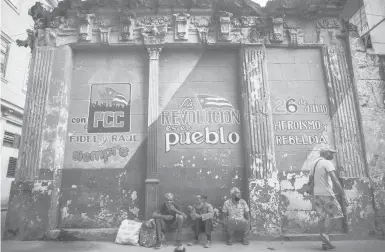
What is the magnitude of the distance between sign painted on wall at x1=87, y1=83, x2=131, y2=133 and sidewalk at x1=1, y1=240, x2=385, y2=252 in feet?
8.84

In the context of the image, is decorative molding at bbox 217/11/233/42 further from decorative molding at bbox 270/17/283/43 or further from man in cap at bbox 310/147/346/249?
man in cap at bbox 310/147/346/249

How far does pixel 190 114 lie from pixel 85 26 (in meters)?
3.63

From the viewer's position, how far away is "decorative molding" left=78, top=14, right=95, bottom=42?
22.2 feet

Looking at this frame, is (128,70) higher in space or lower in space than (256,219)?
higher

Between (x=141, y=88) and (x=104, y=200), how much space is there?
298cm

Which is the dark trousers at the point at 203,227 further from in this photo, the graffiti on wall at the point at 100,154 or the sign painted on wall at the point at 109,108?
the sign painted on wall at the point at 109,108

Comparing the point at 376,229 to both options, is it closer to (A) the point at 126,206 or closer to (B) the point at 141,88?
(A) the point at 126,206

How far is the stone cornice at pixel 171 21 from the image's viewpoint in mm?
6832

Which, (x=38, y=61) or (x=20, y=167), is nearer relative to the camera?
(x=20, y=167)

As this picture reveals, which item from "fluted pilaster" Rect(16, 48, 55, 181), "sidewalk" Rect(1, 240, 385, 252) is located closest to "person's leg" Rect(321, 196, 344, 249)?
"sidewalk" Rect(1, 240, 385, 252)

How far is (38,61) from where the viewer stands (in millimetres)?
6762

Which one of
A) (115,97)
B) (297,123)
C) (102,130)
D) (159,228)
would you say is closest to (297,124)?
(297,123)

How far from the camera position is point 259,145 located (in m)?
6.27

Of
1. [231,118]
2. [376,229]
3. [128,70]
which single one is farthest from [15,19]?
[376,229]
